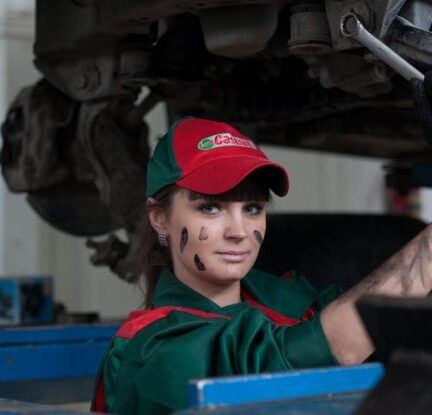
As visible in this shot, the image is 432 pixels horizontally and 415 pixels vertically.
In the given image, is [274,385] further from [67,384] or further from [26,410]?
[67,384]

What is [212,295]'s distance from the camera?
1581mm

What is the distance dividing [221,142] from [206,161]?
0.20 feet

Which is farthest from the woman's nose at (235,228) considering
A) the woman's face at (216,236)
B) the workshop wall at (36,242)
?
the workshop wall at (36,242)

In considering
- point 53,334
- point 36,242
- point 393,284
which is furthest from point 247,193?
point 36,242

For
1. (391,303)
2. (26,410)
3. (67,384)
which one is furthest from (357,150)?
(391,303)

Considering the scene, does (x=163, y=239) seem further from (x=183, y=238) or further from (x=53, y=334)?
(x=53, y=334)

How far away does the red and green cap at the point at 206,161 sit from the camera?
150 cm

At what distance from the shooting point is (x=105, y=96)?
233 cm

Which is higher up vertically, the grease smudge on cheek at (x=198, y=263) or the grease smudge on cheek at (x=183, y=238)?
the grease smudge on cheek at (x=183, y=238)

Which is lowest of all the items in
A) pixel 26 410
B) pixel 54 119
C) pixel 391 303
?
pixel 26 410

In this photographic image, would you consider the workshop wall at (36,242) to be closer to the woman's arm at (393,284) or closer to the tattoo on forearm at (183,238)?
the tattoo on forearm at (183,238)

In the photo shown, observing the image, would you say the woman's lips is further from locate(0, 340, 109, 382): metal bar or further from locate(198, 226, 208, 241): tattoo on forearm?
locate(0, 340, 109, 382): metal bar

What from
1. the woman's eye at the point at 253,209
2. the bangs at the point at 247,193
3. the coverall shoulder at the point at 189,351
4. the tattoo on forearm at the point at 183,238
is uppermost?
the bangs at the point at 247,193

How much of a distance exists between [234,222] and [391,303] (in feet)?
2.13
